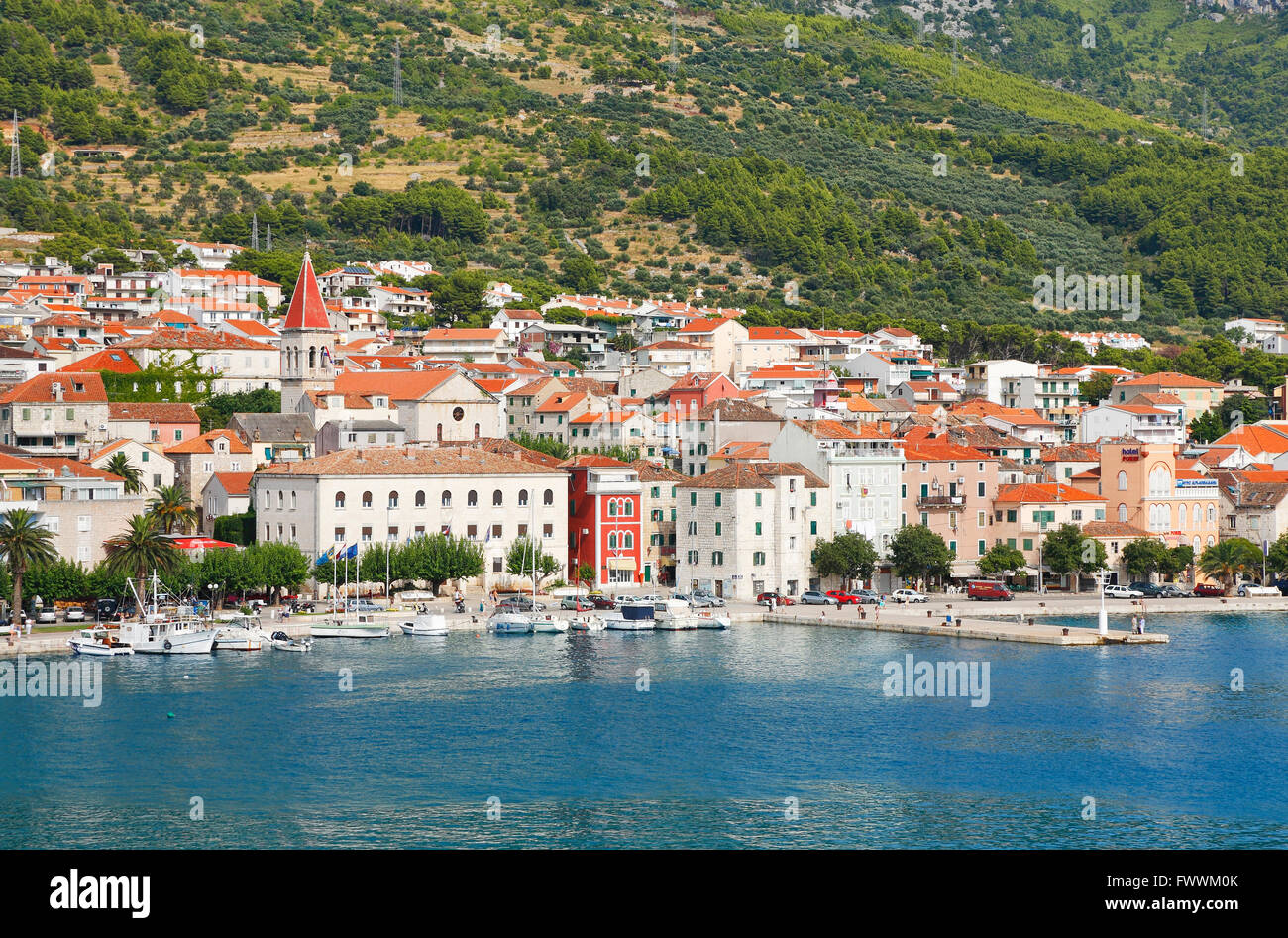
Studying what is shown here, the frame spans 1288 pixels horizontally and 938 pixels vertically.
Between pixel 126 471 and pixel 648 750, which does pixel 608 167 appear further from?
pixel 648 750

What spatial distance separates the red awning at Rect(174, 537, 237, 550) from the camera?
51500mm

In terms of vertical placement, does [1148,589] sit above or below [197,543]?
below

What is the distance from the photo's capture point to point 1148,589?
2379 inches

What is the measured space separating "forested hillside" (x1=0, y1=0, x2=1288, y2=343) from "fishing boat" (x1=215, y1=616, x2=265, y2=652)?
189 feet

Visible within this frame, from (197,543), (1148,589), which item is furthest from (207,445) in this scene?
(1148,589)

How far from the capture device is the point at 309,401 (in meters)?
66.1

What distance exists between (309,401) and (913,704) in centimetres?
3396

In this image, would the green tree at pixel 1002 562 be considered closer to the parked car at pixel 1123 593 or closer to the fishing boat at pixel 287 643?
the parked car at pixel 1123 593

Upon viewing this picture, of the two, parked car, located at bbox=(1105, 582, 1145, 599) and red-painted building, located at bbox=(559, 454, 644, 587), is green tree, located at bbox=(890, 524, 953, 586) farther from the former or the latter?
red-painted building, located at bbox=(559, 454, 644, 587)

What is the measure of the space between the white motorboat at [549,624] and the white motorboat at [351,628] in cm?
423

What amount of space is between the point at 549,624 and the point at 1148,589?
23.4 metres

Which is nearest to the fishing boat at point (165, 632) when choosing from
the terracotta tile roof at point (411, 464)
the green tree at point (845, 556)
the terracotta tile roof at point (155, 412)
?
the terracotta tile roof at point (411, 464)

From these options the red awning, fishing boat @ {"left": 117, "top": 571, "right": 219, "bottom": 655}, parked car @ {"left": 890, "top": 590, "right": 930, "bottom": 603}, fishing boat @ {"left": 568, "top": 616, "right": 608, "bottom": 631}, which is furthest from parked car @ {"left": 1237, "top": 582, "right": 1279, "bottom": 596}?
fishing boat @ {"left": 117, "top": 571, "right": 219, "bottom": 655}
